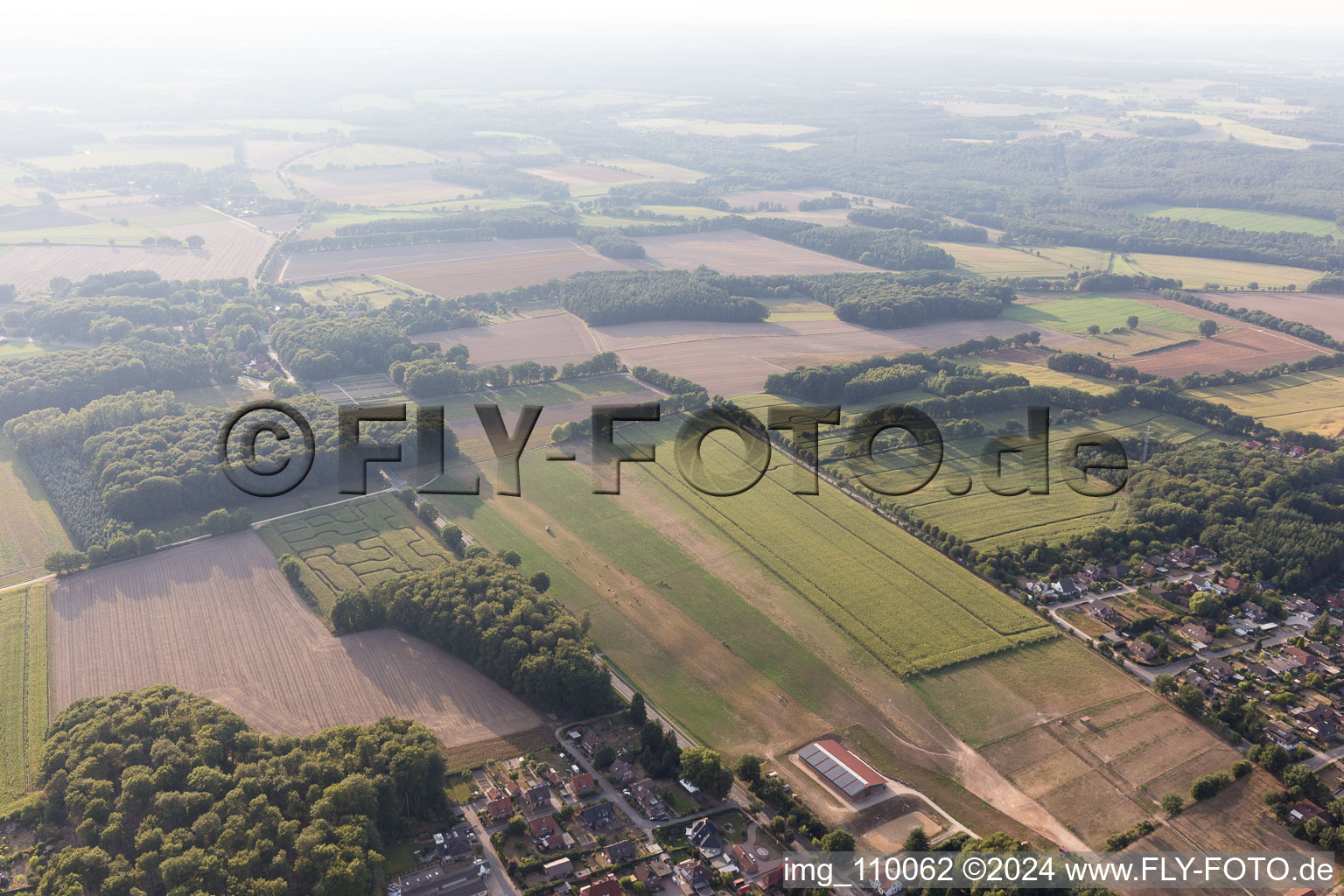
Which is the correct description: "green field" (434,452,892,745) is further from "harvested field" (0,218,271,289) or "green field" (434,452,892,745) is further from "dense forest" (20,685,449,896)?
"harvested field" (0,218,271,289)

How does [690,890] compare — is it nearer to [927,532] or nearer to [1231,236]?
[927,532]

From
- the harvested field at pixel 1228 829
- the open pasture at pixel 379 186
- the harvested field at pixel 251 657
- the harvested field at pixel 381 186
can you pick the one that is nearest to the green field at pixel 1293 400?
the harvested field at pixel 1228 829

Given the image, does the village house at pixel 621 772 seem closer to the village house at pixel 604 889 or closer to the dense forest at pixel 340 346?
the village house at pixel 604 889

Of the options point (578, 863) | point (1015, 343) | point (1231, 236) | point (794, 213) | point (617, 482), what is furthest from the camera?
point (794, 213)

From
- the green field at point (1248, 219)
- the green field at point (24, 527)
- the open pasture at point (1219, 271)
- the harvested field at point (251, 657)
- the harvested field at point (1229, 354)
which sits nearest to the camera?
the harvested field at point (251, 657)

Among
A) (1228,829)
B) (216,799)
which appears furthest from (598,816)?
(1228,829)

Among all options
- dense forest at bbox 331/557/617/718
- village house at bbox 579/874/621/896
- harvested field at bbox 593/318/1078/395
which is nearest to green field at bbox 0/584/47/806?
dense forest at bbox 331/557/617/718

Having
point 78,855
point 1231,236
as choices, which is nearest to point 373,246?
point 78,855

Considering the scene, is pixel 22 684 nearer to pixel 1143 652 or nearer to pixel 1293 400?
pixel 1143 652
